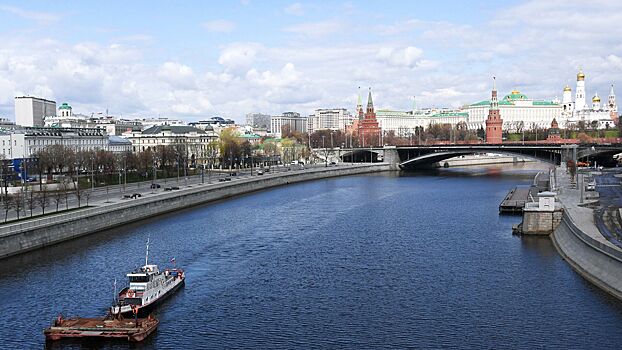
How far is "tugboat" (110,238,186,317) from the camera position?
2021cm

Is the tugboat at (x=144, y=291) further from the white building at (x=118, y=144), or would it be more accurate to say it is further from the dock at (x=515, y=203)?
the white building at (x=118, y=144)

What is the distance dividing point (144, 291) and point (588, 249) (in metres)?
15.8

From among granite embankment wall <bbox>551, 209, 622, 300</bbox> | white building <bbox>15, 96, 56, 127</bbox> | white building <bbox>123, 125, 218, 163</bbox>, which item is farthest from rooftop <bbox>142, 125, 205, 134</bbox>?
granite embankment wall <bbox>551, 209, 622, 300</bbox>

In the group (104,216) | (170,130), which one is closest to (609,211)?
(104,216)

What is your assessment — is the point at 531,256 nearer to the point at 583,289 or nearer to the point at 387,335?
the point at 583,289

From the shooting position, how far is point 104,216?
34469mm

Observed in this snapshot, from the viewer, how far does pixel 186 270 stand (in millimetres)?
25875

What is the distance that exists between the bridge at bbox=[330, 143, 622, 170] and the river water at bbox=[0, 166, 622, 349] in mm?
30077

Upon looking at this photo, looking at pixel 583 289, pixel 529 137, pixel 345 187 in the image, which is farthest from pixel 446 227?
pixel 529 137

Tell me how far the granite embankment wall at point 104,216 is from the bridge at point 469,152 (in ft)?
95.2

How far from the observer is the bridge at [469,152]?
67.5 metres

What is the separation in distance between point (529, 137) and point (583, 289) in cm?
9869

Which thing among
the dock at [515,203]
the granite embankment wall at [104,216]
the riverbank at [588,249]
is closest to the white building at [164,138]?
the granite embankment wall at [104,216]

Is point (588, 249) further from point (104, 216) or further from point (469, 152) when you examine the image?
point (469, 152)
